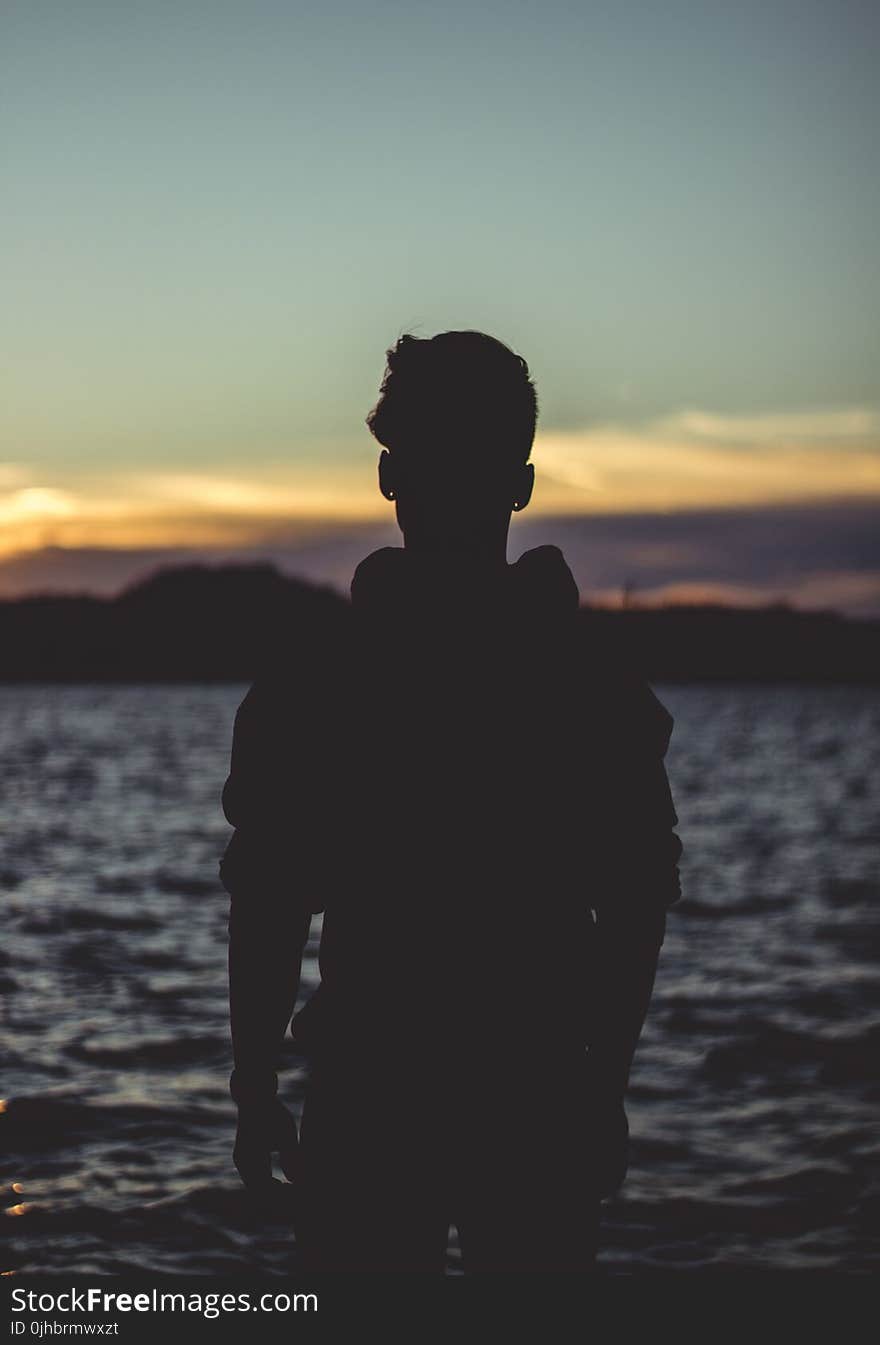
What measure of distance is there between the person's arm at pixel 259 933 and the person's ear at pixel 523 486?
2.16 ft

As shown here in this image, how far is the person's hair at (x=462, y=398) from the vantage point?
274cm

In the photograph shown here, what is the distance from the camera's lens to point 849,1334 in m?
2.76

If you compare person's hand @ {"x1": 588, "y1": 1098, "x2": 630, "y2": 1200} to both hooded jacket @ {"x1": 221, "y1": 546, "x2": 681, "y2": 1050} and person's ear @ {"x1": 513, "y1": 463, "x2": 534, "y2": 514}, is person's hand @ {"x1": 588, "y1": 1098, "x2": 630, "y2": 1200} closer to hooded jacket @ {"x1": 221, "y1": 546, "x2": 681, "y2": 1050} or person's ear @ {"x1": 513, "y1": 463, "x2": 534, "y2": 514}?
hooded jacket @ {"x1": 221, "y1": 546, "x2": 681, "y2": 1050}

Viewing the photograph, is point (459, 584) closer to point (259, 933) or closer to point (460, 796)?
point (460, 796)

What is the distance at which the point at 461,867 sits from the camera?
2.71m

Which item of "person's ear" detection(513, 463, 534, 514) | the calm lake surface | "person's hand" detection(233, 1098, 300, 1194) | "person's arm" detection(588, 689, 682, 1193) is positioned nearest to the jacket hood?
"person's ear" detection(513, 463, 534, 514)

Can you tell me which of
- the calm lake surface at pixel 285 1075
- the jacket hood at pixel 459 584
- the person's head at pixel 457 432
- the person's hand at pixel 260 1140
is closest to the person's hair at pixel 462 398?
the person's head at pixel 457 432

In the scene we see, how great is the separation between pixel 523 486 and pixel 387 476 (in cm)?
28

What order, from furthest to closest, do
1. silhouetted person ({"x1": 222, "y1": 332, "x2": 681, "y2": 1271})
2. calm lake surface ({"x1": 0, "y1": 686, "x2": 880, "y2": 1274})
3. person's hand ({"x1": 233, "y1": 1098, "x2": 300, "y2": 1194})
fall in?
calm lake surface ({"x1": 0, "y1": 686, "x2": 880, "y2": 1274}) → person's hand ({"x1": 233, "y1": 1098, "x2": 300, "y2": 1194}) → silhouetted person ({"x1": 222, "y1": 332, "x2": 681, "y2": 1271})

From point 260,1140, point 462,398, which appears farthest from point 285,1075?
point 462,398

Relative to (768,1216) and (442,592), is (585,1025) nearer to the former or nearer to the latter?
(442,592)

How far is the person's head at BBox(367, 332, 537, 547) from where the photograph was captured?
274 cm

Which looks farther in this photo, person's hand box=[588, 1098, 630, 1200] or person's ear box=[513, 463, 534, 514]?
person's ear box=[513, 463, 534, 514]

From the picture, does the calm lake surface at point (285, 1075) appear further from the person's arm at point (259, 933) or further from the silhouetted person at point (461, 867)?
the person's arm at point (259, 933)
